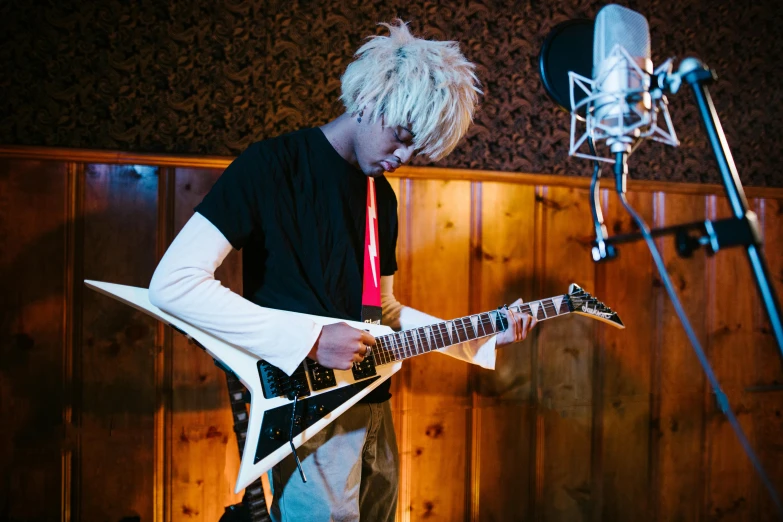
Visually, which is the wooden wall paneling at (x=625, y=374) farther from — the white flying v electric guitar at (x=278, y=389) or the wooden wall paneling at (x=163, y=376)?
the wooden wall paneling at (x=163, y=376)

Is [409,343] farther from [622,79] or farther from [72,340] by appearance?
[72,340]

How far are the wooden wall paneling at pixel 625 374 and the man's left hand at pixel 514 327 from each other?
786 millimetres

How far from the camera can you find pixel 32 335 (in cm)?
167

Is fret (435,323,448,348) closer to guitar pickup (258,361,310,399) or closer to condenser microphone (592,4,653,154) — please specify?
guitar pickup (258,361,310,399)

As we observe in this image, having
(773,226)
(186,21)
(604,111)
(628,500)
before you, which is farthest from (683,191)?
(186,21)

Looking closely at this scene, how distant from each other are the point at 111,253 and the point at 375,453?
1.12 meters

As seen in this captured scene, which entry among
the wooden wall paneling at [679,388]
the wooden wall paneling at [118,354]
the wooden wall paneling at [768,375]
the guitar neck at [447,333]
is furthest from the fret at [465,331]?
the wooden wall paneling at [768,375]

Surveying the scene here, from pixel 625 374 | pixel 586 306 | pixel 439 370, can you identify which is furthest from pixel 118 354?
pixel 625 374

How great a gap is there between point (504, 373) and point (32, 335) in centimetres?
170

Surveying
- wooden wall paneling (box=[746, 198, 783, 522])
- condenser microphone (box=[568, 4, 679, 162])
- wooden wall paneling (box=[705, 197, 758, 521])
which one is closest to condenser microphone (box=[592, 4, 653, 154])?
condenser microphone (box=[568, 4, 679, 162])

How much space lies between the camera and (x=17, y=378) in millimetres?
1663

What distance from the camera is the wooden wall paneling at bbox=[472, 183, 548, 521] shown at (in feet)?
6.64

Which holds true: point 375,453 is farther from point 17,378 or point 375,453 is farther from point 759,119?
point 759,119

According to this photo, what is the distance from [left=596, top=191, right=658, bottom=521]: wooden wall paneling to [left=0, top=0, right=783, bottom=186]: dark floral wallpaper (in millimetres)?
375
